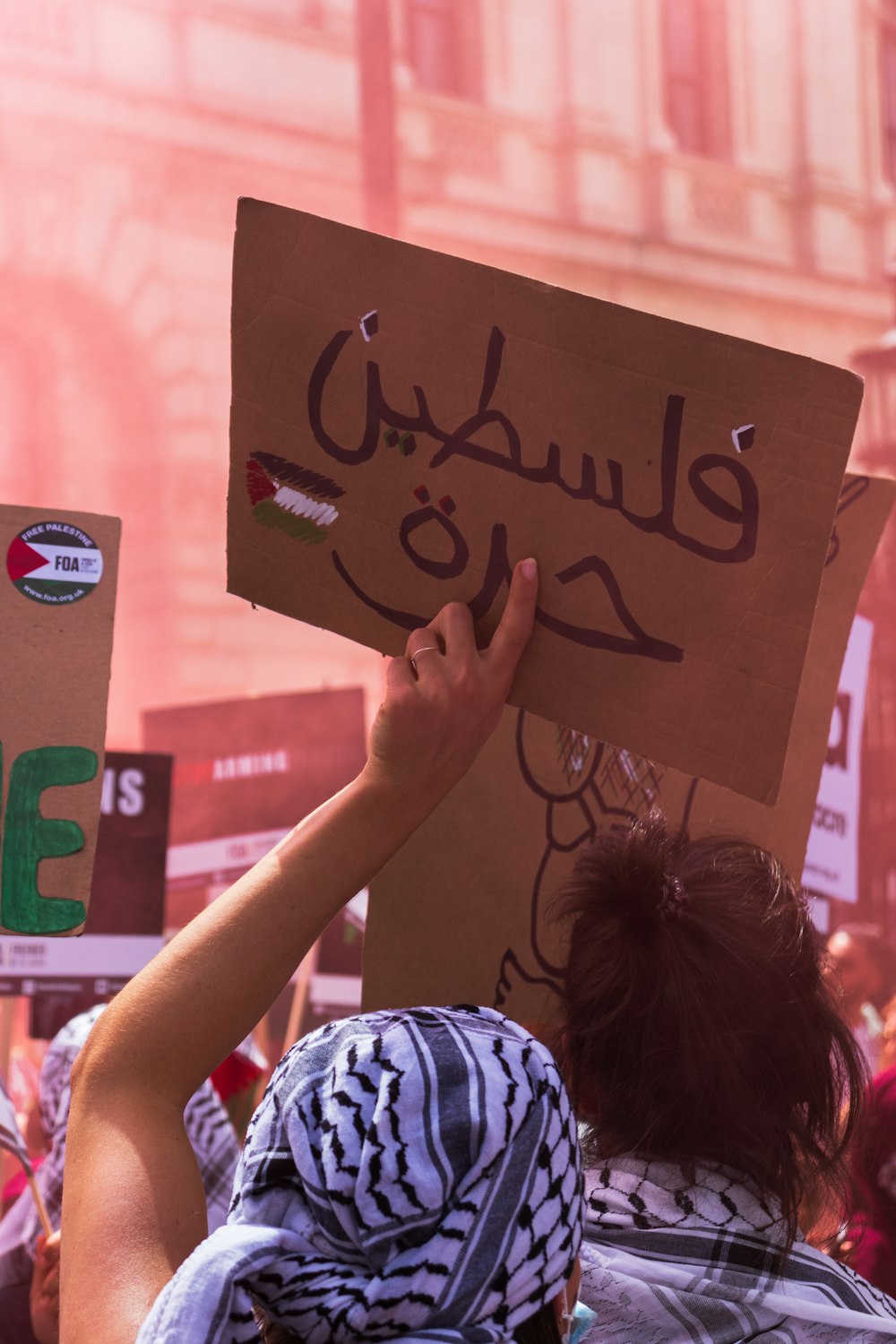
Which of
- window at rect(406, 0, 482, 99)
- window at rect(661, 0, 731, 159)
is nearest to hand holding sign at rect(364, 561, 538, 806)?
window at rect(406, 0, 482, 99)

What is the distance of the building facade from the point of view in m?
6.16

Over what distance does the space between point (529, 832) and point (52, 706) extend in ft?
1.45

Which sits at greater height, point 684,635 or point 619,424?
point 619,424

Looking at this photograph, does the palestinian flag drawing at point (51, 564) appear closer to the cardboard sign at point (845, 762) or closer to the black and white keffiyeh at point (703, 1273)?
the black and white keffiyeh at point (703, 1273)

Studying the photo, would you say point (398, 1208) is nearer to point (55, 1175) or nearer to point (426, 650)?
point (426, 650)

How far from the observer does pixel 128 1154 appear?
0.75 meters

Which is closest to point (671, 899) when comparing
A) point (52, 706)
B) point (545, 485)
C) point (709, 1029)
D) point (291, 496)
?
point (709, 1029)

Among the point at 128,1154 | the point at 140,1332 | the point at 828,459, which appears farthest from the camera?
the point at 828,459

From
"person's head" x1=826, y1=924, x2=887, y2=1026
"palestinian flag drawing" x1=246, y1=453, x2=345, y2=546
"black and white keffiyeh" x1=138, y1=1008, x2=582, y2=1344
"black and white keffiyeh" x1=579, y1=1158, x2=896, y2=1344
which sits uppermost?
"palestinian flag drawing" x1=246, y1=453, x2=345, y2=546

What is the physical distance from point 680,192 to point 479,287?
7.02 m

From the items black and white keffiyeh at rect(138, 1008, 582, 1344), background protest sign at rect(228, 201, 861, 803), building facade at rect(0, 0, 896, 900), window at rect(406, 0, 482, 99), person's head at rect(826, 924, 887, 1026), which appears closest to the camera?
black and white keffiyeh at rect(138, 1008, 582, 1344)

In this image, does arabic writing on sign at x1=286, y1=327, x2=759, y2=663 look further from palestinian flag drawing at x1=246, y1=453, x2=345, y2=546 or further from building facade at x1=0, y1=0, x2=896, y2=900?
building facade at x1=0, y1=0, x2=896, y2=900

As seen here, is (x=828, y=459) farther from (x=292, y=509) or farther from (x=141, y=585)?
(x=141, y=585)

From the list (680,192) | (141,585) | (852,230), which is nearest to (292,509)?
(141,585)
